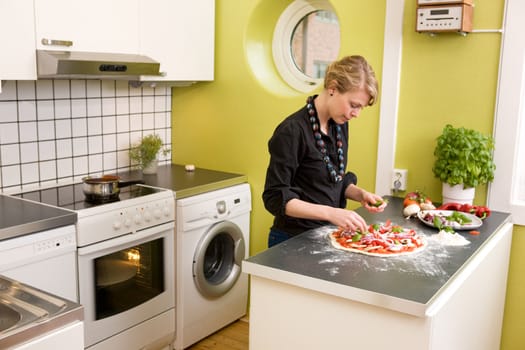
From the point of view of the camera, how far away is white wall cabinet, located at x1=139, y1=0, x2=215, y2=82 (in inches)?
121

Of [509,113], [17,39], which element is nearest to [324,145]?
[509,113]

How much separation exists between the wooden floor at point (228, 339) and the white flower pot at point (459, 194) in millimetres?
1384

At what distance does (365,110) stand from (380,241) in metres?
1.14

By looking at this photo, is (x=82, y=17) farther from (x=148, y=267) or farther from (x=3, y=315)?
(x=3, y=315)

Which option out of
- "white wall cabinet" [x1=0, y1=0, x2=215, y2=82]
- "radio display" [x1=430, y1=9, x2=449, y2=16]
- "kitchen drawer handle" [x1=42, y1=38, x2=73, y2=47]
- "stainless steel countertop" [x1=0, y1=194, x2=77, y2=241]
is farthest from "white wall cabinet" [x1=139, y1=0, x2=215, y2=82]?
"radio display" [x1=430, y1=9, x2=449, y2=16]

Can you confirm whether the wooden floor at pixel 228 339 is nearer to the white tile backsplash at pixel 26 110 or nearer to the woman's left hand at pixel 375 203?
the woman's left hand at pixel 375 203

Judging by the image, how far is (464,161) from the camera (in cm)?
268

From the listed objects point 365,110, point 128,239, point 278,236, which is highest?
point 365,110

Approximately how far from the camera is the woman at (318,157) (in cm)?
218

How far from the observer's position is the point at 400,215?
8.75 feet

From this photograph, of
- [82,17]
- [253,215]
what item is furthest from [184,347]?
[82,17]

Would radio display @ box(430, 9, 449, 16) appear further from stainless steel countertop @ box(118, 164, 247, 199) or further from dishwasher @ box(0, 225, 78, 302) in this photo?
dishwasher @ box(0, 225, 78, 302)

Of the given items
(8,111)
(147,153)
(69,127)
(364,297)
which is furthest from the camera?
(147,153)

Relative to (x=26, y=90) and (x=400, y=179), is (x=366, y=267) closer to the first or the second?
(x=400, y=179)
